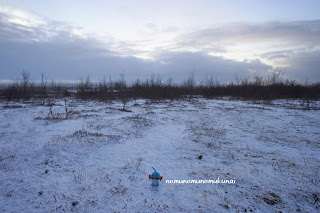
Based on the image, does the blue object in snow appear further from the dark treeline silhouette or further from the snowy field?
the dark treeline silhouette

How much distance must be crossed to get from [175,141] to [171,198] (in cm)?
338

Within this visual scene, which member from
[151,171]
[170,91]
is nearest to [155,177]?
[151,171]

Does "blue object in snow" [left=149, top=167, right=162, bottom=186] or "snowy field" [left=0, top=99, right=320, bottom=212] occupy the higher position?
"blue object in snow" [left=149, top=167, right=162, bottom=186]

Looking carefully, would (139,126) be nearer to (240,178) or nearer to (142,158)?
(142,158)

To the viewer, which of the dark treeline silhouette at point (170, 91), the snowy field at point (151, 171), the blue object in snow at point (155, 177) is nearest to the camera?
the snowy field at point (151, 171)

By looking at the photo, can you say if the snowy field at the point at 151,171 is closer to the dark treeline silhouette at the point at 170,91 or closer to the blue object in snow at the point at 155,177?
the blue object in snow at the point at 155,177

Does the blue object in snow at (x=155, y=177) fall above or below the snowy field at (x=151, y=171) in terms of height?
above

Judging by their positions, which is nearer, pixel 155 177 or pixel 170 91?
pixel 155 177

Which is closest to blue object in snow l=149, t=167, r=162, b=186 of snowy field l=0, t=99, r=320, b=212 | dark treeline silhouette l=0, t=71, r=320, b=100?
snowy field l=0, t=99, r=320, b=212

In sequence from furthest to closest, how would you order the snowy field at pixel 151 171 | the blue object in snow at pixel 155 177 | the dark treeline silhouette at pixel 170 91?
the dark treeline silhouette at pixel 170 91 → the blue object in snow at pixel 155 177 → the snowy field at pixel 151 171

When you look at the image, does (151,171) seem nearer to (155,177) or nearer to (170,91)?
(155,177)

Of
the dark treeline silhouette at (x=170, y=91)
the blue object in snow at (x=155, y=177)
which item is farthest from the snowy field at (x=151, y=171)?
the dark treeline silhouette at (x=170, y=91)

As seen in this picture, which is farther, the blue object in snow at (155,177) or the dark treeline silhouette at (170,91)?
the dark treeline silhouette at (170,91)

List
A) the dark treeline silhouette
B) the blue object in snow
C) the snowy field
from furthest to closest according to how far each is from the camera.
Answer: the dark treeline silhouette
the blue object in snow
the snowy field
